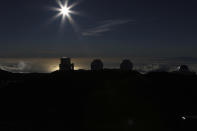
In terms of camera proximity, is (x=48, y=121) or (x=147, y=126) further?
(x=48, y=121)

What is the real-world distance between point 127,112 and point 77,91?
39.4 meters

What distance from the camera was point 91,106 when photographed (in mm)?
85750

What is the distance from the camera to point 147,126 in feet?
209

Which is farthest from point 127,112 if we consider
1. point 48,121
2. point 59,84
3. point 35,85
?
point 35,85

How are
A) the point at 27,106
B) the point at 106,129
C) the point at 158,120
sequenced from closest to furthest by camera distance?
the point at 106,129 < the point at 158,120 < the point at 27,106

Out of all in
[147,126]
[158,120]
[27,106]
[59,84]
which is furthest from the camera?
[59,84]

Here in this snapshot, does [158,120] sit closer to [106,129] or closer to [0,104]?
[106,129]

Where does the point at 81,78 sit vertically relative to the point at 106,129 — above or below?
above

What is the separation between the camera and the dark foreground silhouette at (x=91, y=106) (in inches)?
2520

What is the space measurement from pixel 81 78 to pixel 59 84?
590 inches

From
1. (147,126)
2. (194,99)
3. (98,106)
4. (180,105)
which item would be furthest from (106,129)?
(194,99)

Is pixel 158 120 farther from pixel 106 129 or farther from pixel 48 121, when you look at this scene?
pixel 48 121

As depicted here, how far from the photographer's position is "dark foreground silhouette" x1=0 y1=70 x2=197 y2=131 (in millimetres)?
64000

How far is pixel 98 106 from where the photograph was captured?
82062mm
